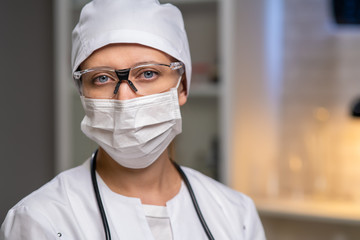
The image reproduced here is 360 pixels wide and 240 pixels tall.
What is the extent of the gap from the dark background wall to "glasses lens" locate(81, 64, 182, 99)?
1603 millimetres

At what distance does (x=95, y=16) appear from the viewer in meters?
1.18

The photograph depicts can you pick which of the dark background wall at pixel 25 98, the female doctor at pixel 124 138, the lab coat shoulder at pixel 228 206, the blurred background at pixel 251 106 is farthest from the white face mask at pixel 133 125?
the dark background wall at pixel 25 98

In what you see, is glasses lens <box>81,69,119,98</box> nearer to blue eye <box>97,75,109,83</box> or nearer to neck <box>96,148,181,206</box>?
blue eye <box>97,75,109,83</box>

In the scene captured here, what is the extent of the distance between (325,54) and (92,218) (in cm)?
197

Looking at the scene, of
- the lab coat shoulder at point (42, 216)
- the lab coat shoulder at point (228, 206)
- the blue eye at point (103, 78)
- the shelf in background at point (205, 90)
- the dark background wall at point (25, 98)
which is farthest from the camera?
the dark background wall at point (25, 98)

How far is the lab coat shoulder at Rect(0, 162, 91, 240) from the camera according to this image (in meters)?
1.06

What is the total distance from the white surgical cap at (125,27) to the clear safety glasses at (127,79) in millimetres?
41

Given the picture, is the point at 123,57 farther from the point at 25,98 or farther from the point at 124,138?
the point at 25,98

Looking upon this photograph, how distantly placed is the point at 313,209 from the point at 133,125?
5.17 ft

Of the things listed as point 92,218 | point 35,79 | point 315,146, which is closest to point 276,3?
point 315,146

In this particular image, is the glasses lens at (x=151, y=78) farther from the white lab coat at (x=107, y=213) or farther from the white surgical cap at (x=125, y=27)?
the white lab coat at (x=107, y=213)

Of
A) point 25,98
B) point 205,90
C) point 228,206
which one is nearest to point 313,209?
point 205,90

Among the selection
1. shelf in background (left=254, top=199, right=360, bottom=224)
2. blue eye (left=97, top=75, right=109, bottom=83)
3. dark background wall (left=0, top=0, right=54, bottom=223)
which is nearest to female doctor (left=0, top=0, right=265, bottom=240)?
blue eye (left=97, top=75, right=109, bottom=83)

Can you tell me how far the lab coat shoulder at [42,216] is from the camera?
1063mm
